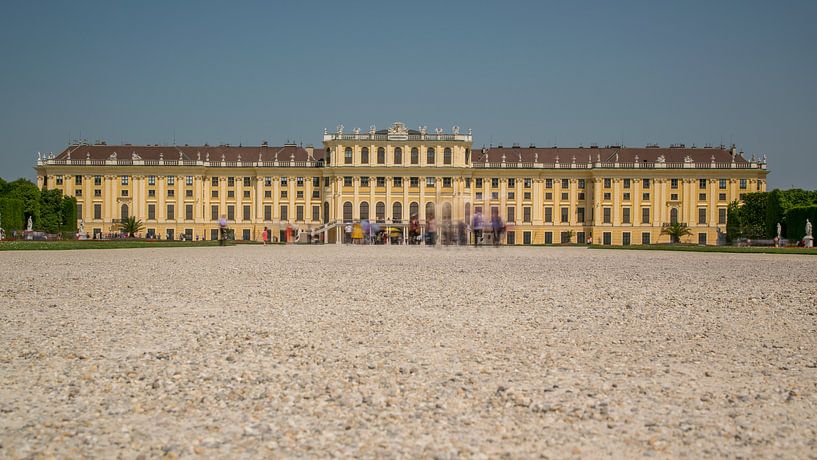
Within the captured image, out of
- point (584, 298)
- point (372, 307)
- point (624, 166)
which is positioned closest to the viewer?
point (372, 307)

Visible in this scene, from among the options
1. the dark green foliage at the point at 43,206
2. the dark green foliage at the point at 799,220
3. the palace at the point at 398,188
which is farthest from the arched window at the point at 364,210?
the dark green foliage at the point at 799,220

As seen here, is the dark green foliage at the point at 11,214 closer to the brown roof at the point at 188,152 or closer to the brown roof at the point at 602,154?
the brown roof at the point at 188,152

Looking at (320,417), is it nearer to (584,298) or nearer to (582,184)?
(584,298)

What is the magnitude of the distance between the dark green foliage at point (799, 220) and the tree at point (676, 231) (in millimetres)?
15763

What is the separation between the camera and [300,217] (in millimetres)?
81875

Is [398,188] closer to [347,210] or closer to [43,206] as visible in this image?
[347,210]

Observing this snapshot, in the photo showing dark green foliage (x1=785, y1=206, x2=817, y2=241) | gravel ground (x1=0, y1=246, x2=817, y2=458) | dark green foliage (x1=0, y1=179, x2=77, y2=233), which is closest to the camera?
gravel ground (x1=0, y1=246, x2=817, y2=458)

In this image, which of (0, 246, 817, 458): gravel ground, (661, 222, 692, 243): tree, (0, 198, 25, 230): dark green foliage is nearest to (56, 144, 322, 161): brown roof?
(0, 198, 25, 230): dark green foliage

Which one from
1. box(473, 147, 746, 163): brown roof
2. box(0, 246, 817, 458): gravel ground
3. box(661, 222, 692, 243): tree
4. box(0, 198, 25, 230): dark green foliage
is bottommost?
box(0, 246, 817, 458): gravel ground

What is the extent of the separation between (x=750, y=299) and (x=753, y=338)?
401cm

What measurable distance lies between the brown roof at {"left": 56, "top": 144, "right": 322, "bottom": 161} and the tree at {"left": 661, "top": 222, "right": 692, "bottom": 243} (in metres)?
39.9

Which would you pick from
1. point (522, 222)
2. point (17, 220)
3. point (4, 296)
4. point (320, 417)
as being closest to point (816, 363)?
point (320, 417)

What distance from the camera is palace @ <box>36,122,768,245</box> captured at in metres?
79.7

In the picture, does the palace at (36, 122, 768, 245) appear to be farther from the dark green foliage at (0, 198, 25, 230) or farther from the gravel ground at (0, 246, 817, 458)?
the gravel ground at (0, 246, 817, 458)
